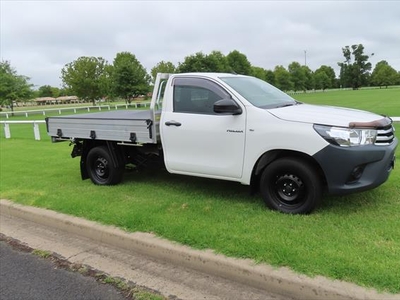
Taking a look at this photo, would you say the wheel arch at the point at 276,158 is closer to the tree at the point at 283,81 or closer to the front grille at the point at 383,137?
the front grille at the point at 383,137

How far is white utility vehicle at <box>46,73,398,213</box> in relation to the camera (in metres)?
4.46

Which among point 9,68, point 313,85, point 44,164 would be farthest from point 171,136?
point 313,85

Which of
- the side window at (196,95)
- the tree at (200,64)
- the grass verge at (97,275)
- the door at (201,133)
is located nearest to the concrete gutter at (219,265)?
the grass verge at (97,275)

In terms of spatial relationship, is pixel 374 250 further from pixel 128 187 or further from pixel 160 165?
pixel 128 187

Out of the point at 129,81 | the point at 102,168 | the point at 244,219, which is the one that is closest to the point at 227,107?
the point at 244,219

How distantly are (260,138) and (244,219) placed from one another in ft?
3.30

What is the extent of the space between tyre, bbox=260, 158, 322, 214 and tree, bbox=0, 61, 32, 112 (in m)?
49.1

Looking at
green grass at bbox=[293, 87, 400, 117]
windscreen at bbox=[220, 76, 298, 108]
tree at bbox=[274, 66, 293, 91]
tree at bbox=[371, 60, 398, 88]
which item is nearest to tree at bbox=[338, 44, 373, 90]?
tree at bbox=[371, 60, 398, 88]

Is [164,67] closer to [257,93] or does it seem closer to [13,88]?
[13,88]

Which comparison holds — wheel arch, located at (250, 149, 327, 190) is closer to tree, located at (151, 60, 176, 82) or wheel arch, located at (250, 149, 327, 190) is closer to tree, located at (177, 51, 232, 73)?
tree, located at (177, 51, 232, 73)

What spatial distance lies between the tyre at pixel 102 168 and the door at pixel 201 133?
1.37 meters

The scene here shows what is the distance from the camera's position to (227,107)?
4902 millimetres

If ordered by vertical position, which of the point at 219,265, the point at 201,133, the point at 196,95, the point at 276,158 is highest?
the point at 196,95

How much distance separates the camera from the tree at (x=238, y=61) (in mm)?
67750
